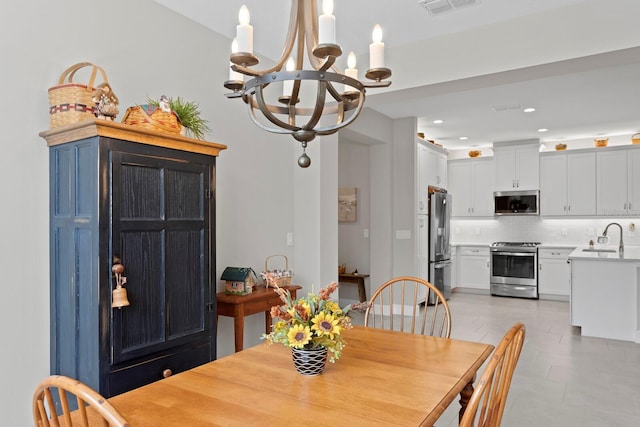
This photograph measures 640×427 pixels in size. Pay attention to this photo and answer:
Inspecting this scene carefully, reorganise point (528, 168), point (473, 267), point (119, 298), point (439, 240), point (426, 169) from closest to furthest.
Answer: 1. point (119, 298)
2. point (426, 169)
3. point (439, 240)
4. point (528, 168)
5. point (473, 267)

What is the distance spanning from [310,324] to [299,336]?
0.06m

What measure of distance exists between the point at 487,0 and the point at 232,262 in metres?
2.60

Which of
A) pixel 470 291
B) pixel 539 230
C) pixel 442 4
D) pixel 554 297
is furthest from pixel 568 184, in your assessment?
pixel 442 4

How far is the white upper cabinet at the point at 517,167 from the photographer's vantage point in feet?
25.6

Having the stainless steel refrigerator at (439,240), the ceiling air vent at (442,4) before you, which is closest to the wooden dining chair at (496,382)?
the ceiling air vent at (442,4)

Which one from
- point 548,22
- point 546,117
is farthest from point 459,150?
point 548,22

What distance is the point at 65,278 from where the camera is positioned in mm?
2258

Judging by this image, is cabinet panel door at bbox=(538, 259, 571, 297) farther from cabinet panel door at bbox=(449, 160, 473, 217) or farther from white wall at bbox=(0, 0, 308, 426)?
white wall at bbox=(0, 0, 308, 426)

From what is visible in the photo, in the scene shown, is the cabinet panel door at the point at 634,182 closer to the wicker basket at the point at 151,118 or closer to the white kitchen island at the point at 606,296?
the white kitchen island at the point at 606,296

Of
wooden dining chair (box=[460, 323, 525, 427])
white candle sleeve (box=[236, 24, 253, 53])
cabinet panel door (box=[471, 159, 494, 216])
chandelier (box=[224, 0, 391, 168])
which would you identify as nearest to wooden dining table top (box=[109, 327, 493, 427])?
wooden dining chair (box=[460, 323, 525, 427])

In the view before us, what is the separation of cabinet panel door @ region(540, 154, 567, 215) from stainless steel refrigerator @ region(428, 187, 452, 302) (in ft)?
5.92

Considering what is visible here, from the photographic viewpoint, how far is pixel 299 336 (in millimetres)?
1552

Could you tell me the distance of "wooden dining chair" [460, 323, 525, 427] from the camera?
3.79 feet

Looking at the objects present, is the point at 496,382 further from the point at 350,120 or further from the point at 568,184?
the point at 568,184
